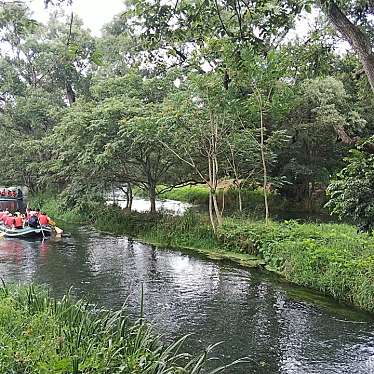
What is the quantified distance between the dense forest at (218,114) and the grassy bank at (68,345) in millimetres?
2676

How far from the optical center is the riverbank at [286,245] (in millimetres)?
10273

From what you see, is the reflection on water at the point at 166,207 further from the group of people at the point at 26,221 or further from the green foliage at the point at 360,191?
the green foliage at the point at 360,191

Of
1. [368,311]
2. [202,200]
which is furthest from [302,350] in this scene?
[202,200]

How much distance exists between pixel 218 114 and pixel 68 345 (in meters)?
11.3

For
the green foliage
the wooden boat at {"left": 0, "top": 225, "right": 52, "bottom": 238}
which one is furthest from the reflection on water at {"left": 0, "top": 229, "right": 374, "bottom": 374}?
the green foliage

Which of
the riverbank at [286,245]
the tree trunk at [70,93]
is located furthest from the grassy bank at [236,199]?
the tree trunk at [70,93]

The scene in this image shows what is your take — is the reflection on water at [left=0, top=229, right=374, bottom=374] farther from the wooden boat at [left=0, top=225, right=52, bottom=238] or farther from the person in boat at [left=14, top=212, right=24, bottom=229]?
the person in boat at [left=14, top=212, right=24, bottom=229]

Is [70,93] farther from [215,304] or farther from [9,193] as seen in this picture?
[215,304]

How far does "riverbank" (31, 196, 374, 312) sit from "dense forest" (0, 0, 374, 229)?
906mm

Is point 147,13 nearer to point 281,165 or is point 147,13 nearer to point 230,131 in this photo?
point 230,131

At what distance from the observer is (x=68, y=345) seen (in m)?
4.89

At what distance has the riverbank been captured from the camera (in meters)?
10.3

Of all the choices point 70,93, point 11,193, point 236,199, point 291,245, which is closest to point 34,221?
point 291,245

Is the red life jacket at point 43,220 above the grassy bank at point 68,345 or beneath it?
above
